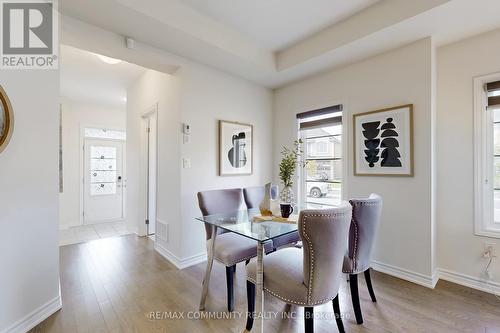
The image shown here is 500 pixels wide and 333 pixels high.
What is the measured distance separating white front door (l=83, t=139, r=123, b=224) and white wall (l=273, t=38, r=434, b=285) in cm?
502

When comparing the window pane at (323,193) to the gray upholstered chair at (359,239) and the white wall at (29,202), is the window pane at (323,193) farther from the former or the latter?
the white wall at (29,202)

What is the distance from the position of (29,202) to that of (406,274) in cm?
355

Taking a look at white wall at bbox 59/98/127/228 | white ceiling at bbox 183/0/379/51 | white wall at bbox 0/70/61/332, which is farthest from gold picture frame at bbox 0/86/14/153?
white wall at bbox 59/98/127/228

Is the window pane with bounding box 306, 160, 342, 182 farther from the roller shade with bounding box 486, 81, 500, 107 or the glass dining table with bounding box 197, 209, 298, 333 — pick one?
the roller shade with bounding box 486, 81, 500, 107

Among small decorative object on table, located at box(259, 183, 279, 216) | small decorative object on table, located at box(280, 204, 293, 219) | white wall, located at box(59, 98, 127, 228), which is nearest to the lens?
small decorative object on table, located at box(280, 204, 293, 219)

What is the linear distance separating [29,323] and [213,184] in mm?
2059

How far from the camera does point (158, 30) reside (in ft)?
7.39

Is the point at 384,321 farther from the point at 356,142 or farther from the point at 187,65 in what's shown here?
the point at 187,65

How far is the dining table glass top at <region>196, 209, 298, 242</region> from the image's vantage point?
160 cm

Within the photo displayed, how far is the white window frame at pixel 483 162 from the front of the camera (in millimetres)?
2277

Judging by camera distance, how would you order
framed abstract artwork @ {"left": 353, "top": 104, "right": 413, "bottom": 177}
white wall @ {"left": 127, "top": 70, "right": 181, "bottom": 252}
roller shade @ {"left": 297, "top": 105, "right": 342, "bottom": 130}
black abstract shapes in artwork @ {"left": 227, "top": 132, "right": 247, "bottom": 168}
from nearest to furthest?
framed abstract artwork @ {"left": 353, "top": 104, "right": 413, "bottom": 177} < white wall @ {"left": 127, "top": 70, "right": 181, "bottom": 252} < roller shade @ {"left": 297, "top": 105, "right": 342, "bottom": 130} < black abstract shapes in artwork @ {"left": 227, "top": 132, "right": 247, "bottom": 168}

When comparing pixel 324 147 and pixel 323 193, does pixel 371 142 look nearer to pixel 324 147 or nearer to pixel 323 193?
pixel 324 147

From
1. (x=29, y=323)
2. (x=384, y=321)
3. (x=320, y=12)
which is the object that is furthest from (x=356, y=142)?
(x=29, y=323)

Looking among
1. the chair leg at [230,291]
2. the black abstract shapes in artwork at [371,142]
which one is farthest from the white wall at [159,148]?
the black abstract shapes in artwork at [371,142]
